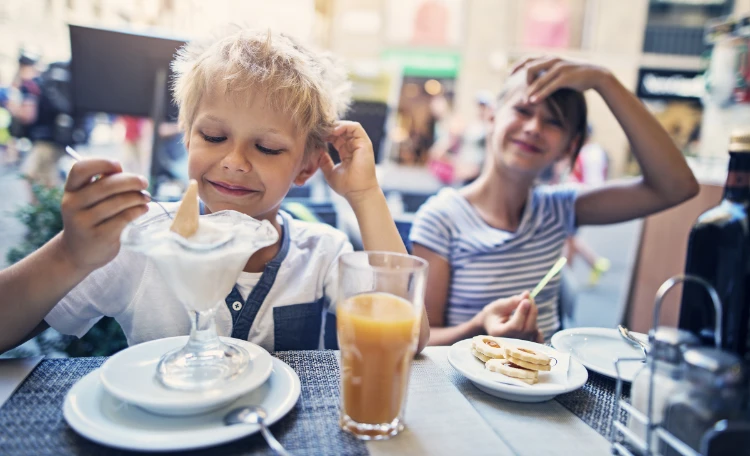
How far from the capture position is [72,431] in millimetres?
655

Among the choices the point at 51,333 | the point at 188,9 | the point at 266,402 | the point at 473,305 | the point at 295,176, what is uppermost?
the point at 188,9

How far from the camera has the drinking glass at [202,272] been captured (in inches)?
26.5

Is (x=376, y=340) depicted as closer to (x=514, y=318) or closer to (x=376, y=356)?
(x=376, y=356)

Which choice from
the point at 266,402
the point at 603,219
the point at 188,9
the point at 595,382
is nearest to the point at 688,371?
the point at 595,382

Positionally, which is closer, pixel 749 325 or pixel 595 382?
pixel 749 325

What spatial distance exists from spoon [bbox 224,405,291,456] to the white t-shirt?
41 cm

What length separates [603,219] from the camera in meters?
1.79

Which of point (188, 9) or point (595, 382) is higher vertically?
point (188, 9)

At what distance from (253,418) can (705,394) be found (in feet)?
1.81

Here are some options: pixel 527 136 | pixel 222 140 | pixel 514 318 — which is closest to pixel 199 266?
pixel 222 140

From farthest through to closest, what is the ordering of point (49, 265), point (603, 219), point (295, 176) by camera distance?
1. point (603, 219)
2. point (295, 176)
3. point (49, 265)

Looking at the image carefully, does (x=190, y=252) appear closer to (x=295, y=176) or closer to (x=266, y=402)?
(x=266, y=402)

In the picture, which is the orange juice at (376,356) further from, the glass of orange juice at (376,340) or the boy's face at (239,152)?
the boy's face at (239,152)

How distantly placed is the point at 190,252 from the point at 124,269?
18.6 inches
